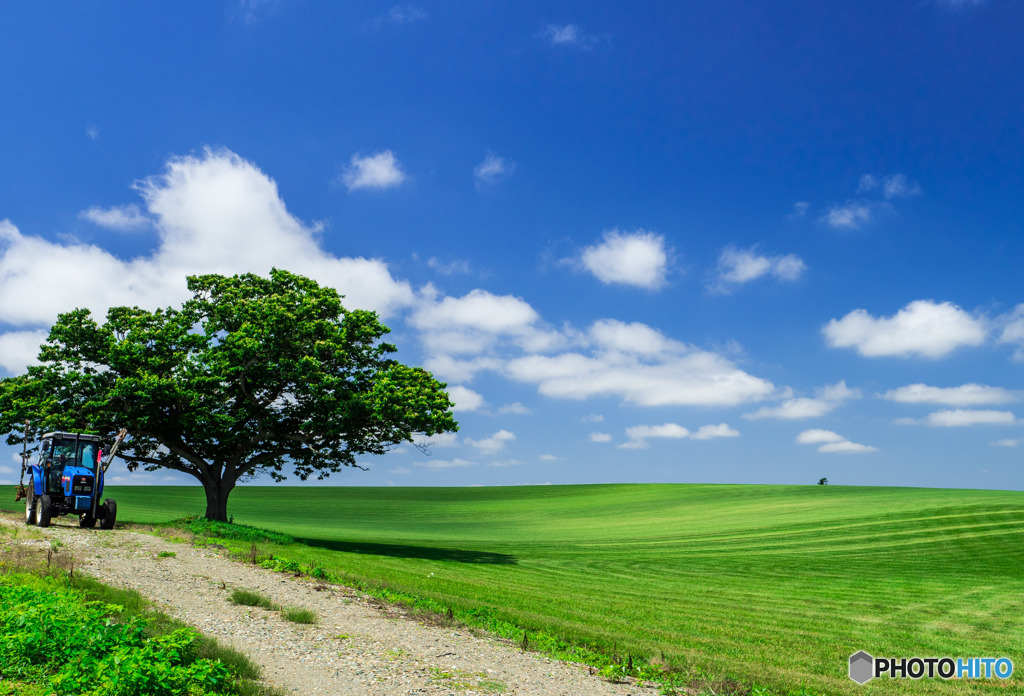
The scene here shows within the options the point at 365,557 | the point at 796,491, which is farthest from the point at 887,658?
the point at 796,491

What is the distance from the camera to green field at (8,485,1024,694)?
630 inches

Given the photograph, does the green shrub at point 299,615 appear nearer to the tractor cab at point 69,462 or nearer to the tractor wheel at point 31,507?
the tractor cab at point 69,462

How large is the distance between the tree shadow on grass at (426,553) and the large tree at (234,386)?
18.2ft

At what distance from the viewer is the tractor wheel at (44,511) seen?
2788 cm

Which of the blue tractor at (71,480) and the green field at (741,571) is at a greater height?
the blue tractor at (71,480)

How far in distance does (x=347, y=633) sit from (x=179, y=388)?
2586cm

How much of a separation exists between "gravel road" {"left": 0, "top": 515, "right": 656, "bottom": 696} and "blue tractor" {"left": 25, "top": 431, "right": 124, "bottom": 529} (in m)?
9.21

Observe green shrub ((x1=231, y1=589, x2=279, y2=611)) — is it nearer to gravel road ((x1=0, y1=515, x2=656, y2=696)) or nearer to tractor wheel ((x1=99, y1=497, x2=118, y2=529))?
gravel road ((x1=0, y1=515, x2=656, y2=696))

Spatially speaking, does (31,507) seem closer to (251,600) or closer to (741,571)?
(251,600)

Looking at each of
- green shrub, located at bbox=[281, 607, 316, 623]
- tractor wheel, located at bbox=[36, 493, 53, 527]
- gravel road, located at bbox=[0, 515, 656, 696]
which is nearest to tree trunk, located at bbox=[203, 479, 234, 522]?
tractor wheel, located at bbox=[36, 493, 53, 527]

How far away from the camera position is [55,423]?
33.4 m

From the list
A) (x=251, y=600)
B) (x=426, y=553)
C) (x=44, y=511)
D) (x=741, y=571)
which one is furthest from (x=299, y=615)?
(x=741, y=571)

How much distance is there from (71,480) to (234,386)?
10.3 meters

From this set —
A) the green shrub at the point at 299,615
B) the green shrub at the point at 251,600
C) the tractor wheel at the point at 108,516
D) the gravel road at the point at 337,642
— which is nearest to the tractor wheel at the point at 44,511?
the tractor wheel at the point at 108,516
